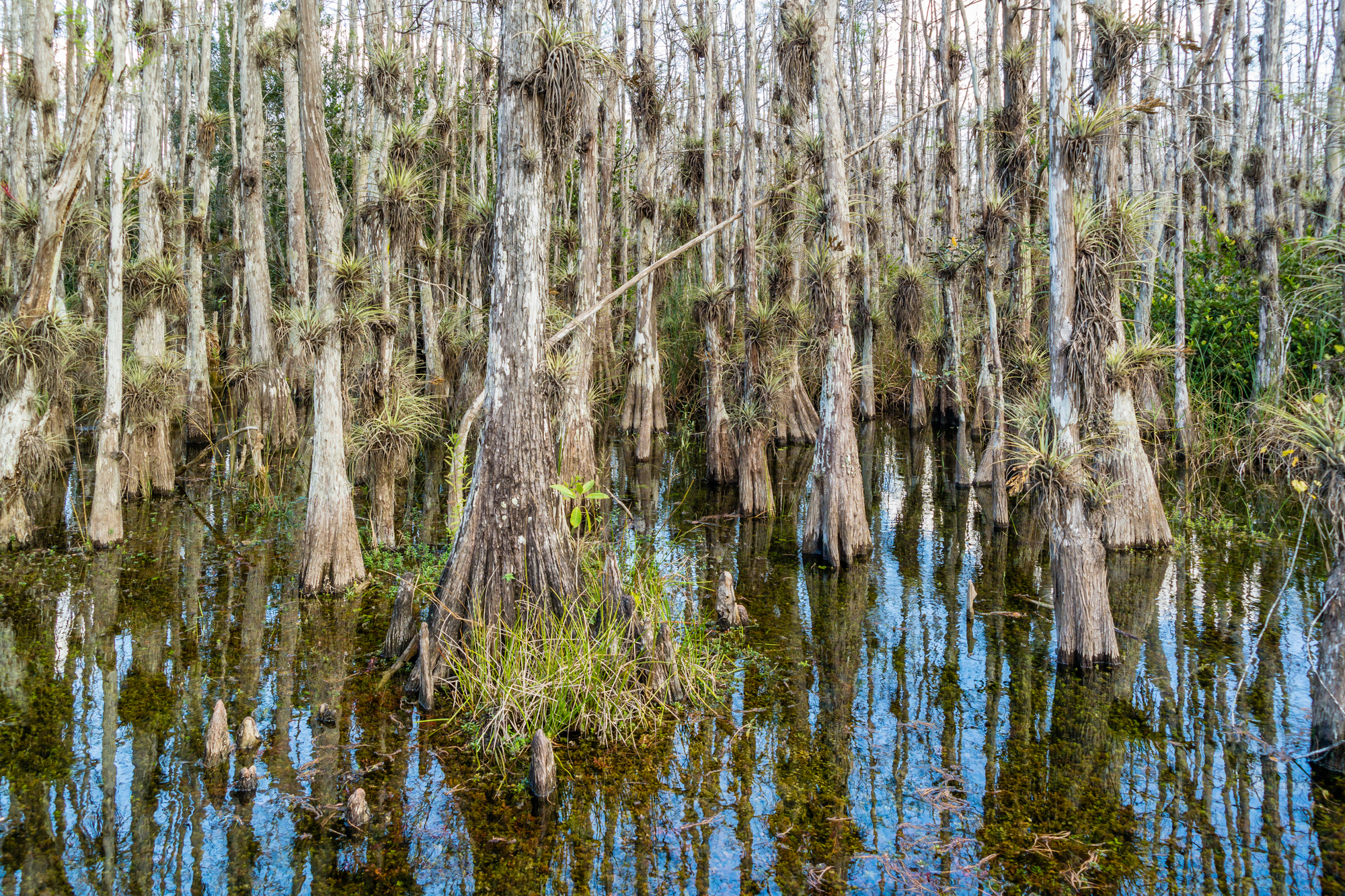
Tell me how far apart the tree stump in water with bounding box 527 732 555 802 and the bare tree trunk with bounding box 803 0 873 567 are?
5097mm

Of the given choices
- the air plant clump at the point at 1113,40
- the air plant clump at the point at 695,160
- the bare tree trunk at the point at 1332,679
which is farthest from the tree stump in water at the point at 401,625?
the air plant clump at the point at 695,160

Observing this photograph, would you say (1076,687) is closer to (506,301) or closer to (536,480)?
(536,480)

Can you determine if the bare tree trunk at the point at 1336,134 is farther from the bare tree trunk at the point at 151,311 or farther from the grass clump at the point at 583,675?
the bare tree trunk at the point at 151,311

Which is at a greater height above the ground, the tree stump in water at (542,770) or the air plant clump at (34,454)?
the air plant clump at (34,454)

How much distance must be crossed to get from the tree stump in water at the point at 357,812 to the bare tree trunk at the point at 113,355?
6.73 m

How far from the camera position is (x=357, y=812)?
4.66m

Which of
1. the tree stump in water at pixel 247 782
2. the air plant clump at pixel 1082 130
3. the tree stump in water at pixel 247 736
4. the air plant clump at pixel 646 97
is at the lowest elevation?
the tree stump in water at pixel 247 782

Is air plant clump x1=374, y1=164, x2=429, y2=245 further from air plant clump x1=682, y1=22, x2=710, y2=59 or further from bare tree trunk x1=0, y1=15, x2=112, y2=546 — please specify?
air plant clump x1=682, y1=22, x2=710, y2=59

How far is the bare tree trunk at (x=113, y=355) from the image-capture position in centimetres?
909

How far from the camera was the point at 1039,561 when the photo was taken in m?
9.71

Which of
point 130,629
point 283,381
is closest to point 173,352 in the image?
point 283,381

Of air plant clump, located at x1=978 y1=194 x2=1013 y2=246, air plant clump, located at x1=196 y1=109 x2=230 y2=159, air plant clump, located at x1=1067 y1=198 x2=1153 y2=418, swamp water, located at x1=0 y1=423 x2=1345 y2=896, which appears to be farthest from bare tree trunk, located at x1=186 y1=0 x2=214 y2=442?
air plant clump, located at x1=1067 y1=198 x2=1153 y2=418

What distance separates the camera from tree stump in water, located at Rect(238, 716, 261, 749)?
5402 millimetres

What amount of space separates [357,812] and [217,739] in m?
1.22
